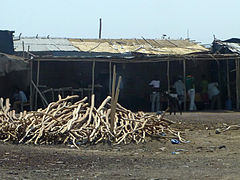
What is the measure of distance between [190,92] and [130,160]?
12855 mm

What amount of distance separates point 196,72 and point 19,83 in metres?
7.86

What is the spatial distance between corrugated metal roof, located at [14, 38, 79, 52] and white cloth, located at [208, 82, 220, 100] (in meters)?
7.25

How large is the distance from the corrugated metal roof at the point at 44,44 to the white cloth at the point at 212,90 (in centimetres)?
725

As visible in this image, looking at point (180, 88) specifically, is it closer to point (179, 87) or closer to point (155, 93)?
point (179, 87)

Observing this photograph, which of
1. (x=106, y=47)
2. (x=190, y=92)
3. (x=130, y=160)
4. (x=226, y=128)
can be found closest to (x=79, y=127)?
(x=130, y=160)

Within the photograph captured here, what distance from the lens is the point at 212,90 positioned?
A: 78.2 feet

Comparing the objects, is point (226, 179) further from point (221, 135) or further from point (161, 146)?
point (221, 135)

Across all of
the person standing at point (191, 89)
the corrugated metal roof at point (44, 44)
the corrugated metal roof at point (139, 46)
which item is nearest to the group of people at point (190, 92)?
→ the person standing at point (191, 89)

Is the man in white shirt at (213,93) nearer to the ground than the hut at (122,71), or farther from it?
nearer to the ground

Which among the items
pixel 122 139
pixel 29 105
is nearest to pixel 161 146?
pixel 122 139

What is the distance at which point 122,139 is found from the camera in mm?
13383

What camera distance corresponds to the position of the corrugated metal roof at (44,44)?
27469mm

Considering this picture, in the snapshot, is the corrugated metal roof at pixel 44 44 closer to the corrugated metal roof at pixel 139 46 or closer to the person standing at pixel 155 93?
the corrugated metal roof at pixel 139 46

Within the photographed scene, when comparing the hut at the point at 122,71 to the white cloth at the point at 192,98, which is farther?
the white cloth at the point at 192,98
